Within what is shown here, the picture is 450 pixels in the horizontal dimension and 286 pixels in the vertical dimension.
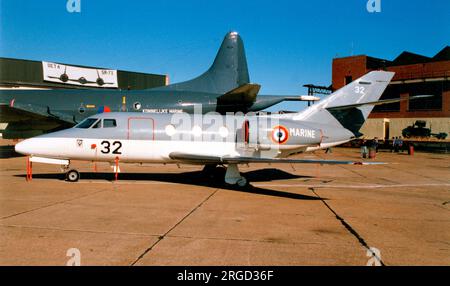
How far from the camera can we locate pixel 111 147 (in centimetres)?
1221

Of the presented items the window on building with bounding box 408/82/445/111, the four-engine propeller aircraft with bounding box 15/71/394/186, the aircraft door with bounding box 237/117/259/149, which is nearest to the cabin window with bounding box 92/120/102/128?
the four-engine propeller aircraft with bounding box 15/71/394/186

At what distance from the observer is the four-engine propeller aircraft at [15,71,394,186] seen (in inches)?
470

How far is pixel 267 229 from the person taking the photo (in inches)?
271

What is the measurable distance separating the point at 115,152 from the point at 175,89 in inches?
489

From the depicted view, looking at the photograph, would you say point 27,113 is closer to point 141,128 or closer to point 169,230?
point 141,128

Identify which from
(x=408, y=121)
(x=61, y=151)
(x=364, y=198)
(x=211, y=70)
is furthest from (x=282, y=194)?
(x=408, y=121)

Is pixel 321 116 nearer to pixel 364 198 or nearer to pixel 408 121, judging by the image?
pixel 364 198

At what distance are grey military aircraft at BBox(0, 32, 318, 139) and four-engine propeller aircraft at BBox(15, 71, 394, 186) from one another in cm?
635

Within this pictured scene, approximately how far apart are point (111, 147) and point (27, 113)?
12.4 metres

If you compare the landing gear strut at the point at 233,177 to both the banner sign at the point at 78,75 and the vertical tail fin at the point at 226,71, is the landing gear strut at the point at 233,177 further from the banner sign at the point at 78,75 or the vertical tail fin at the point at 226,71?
the banner sign at the point at 78,75

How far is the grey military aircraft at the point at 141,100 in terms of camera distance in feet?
70.2

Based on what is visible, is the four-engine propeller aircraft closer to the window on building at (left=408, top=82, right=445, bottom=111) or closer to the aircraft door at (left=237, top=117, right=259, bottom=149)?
the aircraft door at (left=237, top=117, right=259, bottom=149)
